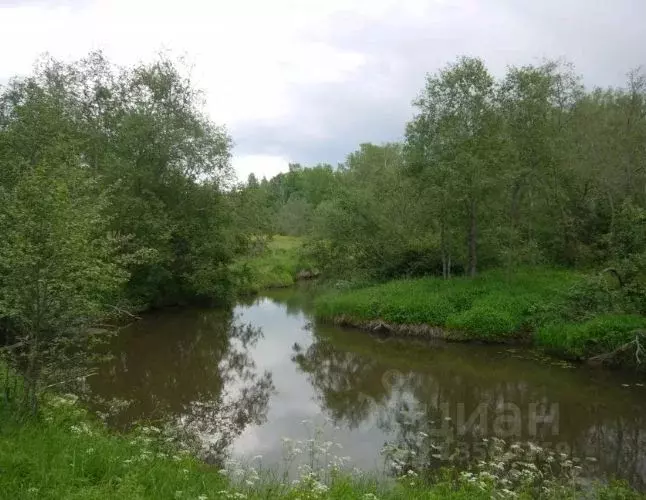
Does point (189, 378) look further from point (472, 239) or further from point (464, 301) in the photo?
point (472, 239)

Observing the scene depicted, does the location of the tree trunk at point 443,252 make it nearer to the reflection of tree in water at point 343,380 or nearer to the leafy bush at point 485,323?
the leafy bush at point 485,323

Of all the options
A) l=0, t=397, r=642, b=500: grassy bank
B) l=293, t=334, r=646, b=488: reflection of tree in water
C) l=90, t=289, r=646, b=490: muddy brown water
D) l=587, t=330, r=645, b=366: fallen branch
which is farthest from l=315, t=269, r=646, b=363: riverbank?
l=0, t=397, r=642, b=500: grassy bank

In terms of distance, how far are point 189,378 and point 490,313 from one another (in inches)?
485

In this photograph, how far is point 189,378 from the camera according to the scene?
56.7ft

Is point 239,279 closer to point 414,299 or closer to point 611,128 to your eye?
point 414,299

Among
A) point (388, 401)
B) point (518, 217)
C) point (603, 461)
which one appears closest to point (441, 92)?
point (518, 217)

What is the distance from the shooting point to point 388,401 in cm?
1521

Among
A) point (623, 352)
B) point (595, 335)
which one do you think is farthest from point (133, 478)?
point (595, 335)

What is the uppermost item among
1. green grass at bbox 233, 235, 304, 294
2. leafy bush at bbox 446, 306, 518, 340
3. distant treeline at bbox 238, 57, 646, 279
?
distant treeline at bbox 238, 57, 646, 279

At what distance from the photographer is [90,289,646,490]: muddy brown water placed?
471 inches

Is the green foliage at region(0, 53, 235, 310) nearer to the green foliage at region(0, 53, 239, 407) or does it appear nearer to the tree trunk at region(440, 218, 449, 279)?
the green foliage at region(0, 53, 239, 407)

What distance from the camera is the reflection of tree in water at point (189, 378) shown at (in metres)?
13.3

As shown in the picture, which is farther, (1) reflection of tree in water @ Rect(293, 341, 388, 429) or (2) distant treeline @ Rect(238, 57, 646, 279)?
(2) distant treeline @ Rect(238, 57, 646, 279)

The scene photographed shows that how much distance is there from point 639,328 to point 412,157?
477 inches
